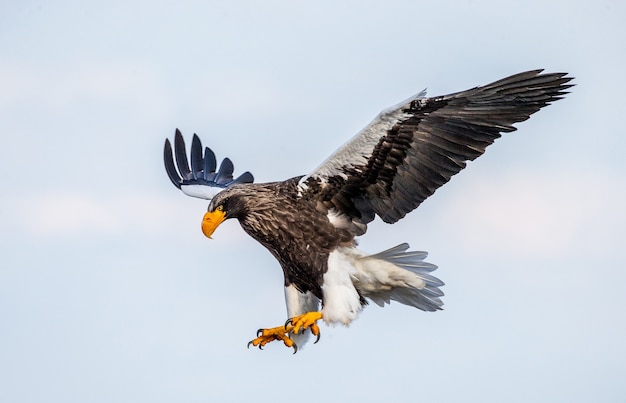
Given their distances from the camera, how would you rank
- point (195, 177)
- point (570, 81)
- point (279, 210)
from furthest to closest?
point (195, 177), point (279, 210), point (570, 81)

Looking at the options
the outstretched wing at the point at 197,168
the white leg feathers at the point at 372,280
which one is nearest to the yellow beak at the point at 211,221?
the white leg feathers at the point at 372,280

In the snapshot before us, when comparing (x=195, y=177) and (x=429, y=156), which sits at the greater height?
(x=195, y=177)

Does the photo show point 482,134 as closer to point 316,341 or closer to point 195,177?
point 316,341

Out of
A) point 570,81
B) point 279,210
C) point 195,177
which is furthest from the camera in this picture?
point 195,177

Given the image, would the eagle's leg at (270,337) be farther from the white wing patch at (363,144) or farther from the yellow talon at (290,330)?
the white wing patch at (363,144)

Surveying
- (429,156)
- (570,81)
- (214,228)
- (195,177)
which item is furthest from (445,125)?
(195,177)

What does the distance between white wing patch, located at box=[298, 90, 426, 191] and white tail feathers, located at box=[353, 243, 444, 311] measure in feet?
1.99

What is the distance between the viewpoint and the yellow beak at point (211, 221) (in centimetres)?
923

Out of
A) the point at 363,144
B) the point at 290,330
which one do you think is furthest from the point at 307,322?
the point at 363,144

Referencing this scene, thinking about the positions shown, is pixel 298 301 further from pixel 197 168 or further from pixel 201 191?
pixel 197 168

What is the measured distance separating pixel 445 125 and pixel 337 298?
1291 millimetres

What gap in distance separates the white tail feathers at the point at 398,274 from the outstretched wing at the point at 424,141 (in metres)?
0.26

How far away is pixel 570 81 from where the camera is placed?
862cm

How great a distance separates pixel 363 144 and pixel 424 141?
380 mm
